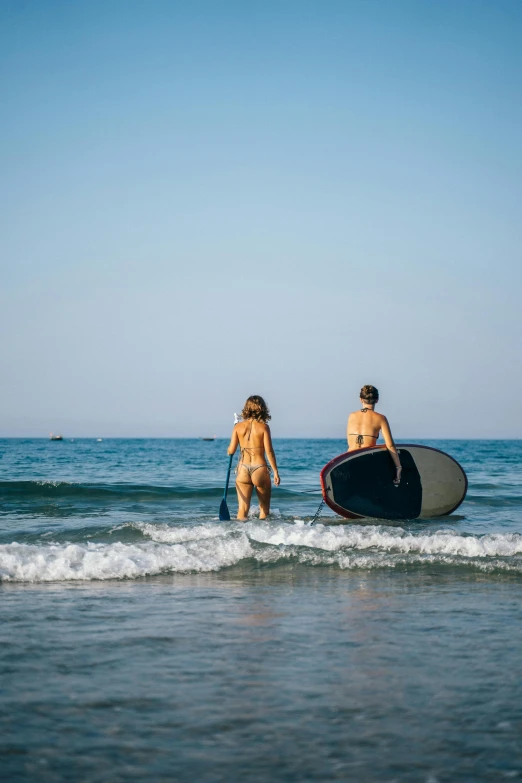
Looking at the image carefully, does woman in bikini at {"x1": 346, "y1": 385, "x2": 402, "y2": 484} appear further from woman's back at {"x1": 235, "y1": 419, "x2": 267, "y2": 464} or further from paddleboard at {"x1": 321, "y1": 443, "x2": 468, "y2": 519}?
woman's back at {"x1": 235, "y1": 419, "x2": 267, "y2": 464}

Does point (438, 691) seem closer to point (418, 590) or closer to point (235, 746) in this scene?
point (235, 746)

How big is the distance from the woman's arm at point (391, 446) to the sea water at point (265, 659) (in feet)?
6.72

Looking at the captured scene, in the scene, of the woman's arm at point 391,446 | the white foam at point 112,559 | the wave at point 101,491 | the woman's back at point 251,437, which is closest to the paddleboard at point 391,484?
the woman's arm at point 391,446

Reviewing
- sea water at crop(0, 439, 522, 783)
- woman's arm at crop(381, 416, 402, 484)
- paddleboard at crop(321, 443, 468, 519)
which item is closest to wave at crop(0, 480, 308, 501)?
paddleboard at crop(321, 443, 468, 519)

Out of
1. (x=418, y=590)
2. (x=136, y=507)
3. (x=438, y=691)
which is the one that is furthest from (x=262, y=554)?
(x=136, y=507)

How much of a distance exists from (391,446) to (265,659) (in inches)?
269

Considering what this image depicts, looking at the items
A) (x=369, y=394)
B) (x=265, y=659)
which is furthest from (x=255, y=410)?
(x=265, y=659)

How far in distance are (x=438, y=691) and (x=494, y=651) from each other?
2.79 ft

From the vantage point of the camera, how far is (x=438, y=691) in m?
3.62

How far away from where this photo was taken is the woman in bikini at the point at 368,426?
10.6 metres

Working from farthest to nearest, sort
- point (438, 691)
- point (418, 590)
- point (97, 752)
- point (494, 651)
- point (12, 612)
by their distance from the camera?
point (418, 590)
point (12, 612)
point (494, 651)
point (438, 691)
point (97, 752)

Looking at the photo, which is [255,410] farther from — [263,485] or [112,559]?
[112,559]

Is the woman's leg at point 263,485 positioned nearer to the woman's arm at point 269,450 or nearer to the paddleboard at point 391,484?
the woman's arm at point 269,450

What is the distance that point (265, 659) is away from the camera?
4.12 metres
